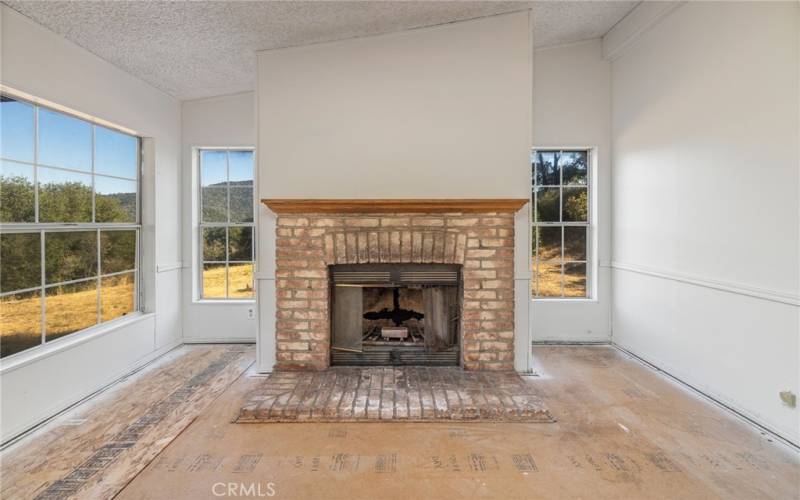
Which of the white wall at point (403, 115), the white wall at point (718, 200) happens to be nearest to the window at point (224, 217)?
the white wall at point (403, 115)

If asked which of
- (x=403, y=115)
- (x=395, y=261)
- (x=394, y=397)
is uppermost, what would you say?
(x=403, y=115)

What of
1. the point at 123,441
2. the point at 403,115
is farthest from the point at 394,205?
the point at 123,441

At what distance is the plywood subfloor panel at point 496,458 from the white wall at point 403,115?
1753 millimetres

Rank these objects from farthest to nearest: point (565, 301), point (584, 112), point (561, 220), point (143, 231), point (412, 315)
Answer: point (561, 220)
point (565, 301)
point (584, 112)
point (143, 231)
point (412, 315)

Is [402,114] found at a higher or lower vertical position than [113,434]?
higher

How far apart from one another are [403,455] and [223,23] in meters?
3.09

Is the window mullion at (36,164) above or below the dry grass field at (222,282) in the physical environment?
above

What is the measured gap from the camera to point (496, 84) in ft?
10.4

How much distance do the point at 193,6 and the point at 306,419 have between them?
9.14 ft

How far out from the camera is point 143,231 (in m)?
3.75

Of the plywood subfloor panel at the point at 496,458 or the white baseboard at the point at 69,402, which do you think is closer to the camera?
the plywood subfloor panel at the point at 496,458

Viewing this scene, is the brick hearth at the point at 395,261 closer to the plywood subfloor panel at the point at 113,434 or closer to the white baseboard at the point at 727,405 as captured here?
the plywood subfloor panel at the point at 113,434

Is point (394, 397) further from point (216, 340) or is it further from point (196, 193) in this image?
point (196, 193)

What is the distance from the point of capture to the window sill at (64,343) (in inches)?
95.7
